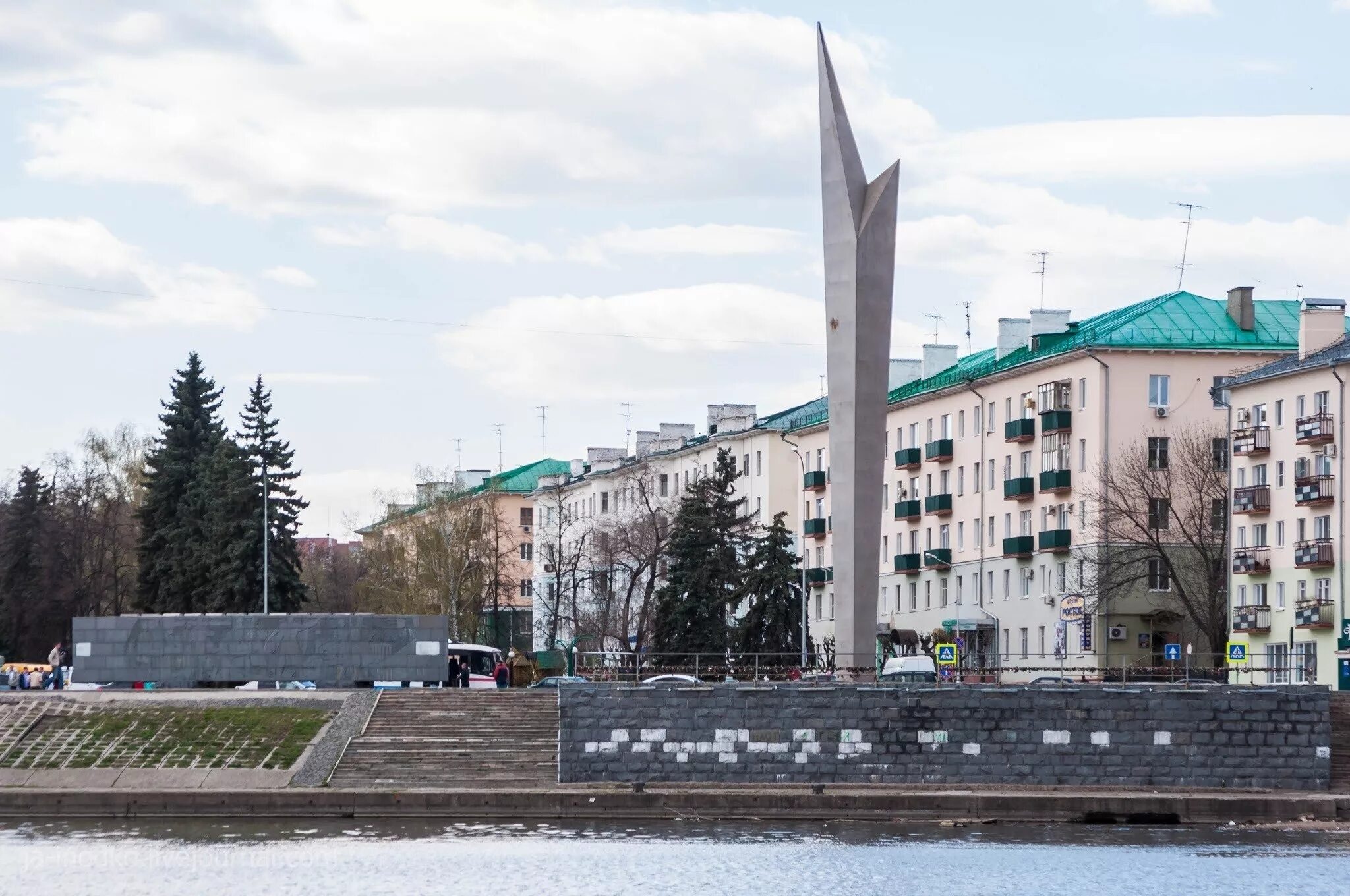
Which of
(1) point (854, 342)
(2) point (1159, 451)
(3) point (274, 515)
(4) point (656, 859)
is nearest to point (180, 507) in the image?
(3) point (274, 515)

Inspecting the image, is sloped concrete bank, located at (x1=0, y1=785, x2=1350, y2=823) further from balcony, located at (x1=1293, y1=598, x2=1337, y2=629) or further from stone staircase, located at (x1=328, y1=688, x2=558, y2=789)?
balcony, located at (x1=1293, y1=598, x2=1337, y2=629)

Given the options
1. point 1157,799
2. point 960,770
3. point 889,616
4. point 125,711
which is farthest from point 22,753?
point 889,616

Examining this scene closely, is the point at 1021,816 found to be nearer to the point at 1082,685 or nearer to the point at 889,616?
the point at 1082,685

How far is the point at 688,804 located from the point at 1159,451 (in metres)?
40.9

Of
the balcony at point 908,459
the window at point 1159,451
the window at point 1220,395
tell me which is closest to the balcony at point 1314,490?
the window at point 1220,395

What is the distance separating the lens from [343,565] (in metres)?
157

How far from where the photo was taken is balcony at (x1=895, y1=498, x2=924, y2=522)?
101 m

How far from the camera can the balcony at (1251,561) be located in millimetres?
76688

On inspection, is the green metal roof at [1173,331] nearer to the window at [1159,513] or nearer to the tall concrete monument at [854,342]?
the window at [1159,513]

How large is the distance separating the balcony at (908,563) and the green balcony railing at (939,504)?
7.79 ft

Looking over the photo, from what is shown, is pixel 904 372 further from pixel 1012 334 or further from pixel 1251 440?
pixel 1251 440

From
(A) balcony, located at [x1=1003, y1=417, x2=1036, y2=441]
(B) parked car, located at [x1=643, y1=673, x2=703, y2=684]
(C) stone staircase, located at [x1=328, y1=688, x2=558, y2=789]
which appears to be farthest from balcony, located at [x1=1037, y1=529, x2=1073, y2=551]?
(C) stone staircase, located at [x1=328, y1=688, x2=558, y2=789]

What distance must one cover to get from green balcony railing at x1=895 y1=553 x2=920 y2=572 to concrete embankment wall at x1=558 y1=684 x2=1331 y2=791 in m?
49.2

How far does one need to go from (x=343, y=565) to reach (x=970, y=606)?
230ft
